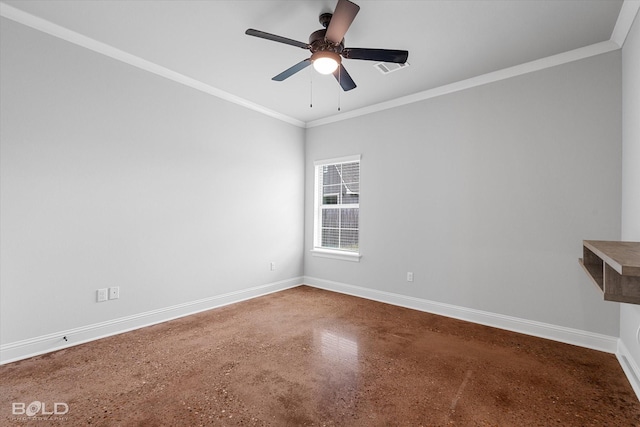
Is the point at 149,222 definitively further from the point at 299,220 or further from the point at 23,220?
the point at 299,220

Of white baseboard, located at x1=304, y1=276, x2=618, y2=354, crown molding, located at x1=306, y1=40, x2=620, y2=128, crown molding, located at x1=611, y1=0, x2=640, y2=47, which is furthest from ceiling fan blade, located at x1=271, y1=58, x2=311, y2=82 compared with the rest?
white baseboard, located at x1=304, y1=276, x2=618, y2=354

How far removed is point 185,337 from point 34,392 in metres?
1.08

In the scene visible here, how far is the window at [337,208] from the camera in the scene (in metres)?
4.50

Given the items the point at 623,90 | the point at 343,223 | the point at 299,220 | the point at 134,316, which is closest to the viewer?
the point at 623,90

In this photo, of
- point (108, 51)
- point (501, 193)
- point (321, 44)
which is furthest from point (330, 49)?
point (501, 193)

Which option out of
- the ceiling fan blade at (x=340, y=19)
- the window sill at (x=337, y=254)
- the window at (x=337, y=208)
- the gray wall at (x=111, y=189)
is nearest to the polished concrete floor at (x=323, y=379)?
the gray wall at (x=111, y=189)

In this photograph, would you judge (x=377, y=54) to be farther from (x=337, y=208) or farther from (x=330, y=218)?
(x=330, y=218)

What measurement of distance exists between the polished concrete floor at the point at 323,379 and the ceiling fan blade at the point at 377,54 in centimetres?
242

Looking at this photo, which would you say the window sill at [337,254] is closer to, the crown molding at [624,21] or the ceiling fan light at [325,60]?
the ceiling fan light at [325,60]

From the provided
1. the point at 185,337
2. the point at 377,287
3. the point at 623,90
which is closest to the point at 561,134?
the point at 623,90

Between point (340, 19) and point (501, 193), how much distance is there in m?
2.45

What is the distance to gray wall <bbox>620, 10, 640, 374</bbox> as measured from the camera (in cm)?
211

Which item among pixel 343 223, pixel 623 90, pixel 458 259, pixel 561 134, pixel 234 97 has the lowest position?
pixel 458 259

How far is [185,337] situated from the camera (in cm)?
284
